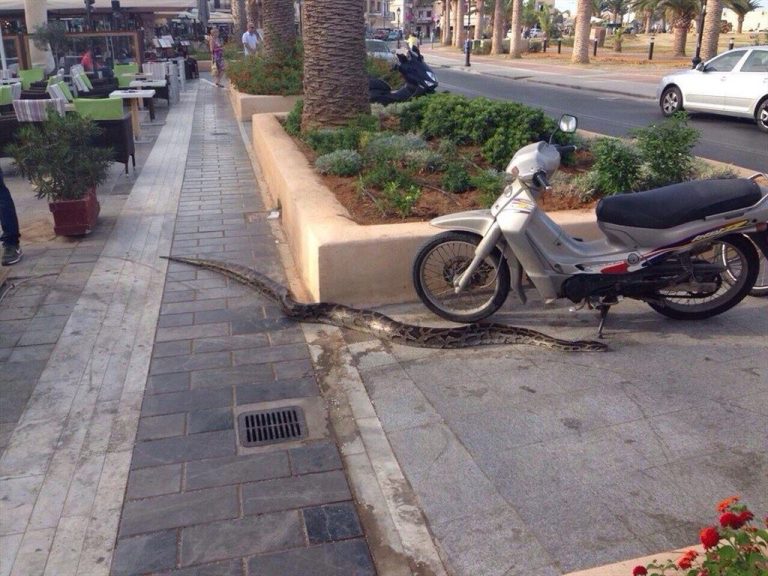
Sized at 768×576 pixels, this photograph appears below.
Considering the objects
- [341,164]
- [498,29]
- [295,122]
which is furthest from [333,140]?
[498,29]

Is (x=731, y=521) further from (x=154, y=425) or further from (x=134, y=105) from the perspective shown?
(x=134, y=105)

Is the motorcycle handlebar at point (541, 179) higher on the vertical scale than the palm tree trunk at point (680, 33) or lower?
lower

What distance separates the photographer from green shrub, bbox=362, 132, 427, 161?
8023 millimetres

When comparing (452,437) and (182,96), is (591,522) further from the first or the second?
(182,96)

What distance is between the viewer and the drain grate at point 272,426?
4195mm

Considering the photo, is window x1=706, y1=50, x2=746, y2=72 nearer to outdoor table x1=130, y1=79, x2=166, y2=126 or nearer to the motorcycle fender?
outdoor table x1=130, y1=79, x2=166, y2=126

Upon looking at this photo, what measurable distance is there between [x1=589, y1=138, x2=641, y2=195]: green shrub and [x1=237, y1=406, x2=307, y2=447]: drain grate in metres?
3.82

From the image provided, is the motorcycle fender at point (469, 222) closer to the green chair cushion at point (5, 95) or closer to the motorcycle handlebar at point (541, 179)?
the motorcycle handlebar at point (541, 179)

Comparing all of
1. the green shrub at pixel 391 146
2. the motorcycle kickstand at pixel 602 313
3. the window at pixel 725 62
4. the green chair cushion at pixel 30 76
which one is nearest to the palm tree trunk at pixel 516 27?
the window at pixel 725 62

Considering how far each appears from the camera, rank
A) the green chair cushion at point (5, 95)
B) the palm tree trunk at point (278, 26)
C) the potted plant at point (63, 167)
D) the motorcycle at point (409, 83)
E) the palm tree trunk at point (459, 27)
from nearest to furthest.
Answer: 1. the potted plant at point (63, 167)
2. the motorcycle at point (409, 83)
3. the green chair cushion at point (5, 95)
4. the palm tree trunk at point (278, 26)
5. the palm tree trunk at point (459, 27)

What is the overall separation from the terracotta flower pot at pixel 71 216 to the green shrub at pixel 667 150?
553 cm

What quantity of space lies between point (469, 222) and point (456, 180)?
1968 mm

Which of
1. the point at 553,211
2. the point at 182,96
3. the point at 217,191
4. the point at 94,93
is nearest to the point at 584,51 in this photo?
the point at 182,96

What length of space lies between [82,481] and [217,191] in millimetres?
7060
